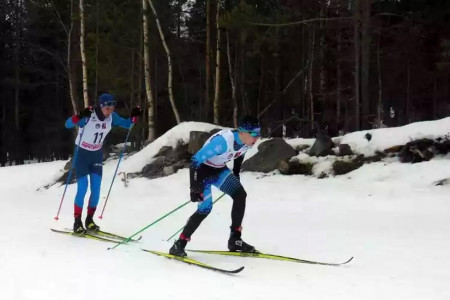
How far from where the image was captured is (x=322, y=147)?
11164 mm

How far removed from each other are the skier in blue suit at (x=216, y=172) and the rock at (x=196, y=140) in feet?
23.8

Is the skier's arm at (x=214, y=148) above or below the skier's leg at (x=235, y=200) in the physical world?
above

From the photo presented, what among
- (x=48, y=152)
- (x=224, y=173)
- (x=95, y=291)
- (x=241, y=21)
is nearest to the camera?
(x=95, y=291)

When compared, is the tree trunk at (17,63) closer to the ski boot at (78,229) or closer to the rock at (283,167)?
the rock at (283,167)

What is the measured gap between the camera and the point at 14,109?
3225 centimetres

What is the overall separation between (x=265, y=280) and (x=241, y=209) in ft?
3.48

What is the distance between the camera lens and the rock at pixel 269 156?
11422 millimetres

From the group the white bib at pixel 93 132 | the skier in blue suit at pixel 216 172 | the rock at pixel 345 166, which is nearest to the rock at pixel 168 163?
the rock at pixel 345 166

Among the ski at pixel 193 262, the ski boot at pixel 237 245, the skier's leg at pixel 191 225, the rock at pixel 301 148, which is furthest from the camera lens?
Answer: the rock at pixel 301 148

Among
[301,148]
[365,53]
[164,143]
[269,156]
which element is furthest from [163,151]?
[365,53]

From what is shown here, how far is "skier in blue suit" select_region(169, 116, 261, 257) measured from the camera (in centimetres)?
493

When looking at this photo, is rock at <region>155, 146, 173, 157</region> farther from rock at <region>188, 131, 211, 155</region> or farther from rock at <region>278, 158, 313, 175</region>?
rock at <region>278, 158, 313, 175</region>

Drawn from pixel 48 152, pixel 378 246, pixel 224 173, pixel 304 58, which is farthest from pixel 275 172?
pixel 48 152

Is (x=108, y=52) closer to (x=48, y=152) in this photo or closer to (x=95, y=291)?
(x=48, y=152)
